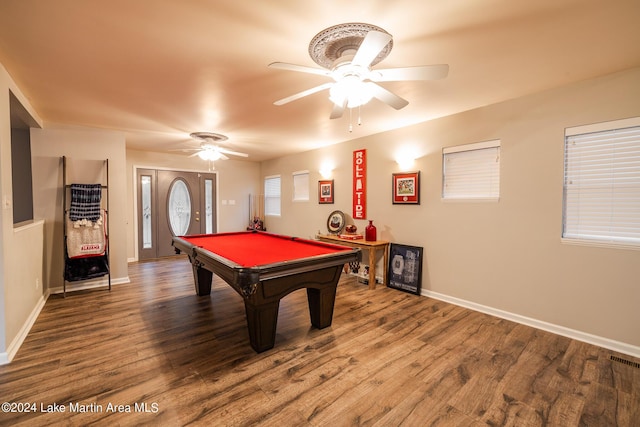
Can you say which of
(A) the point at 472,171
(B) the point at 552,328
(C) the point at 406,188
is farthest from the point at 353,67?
(B) the point at 552,328

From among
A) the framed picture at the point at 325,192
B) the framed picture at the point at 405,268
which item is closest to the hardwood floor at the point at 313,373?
the framed picture at the point at 405,268

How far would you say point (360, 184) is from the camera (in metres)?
4.79

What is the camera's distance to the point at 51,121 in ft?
12.4

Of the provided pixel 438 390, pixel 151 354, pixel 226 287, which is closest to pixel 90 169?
pixel 226 287

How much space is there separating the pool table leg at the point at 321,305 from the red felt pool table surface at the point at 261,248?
396 millimetres

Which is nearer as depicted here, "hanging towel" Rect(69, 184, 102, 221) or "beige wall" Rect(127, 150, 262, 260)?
"hanging towel" Rect(69, 184, 102, 221)

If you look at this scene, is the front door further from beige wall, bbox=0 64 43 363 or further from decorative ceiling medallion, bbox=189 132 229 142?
beige wall, bbox=0 64 43 363

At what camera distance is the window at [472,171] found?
10.6ft

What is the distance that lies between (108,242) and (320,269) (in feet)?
11.8

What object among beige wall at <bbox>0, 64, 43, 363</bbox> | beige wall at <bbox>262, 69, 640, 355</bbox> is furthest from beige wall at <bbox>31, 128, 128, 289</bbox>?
beige wall at <bbox>262, 69, 640, 355</bbox>

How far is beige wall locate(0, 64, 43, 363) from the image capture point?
2.21 m

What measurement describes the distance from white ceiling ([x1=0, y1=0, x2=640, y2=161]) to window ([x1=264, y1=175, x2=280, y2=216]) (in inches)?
146

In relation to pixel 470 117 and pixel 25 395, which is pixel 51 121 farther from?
pixel 470 117

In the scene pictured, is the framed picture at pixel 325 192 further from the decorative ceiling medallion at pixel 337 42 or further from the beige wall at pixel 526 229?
the decorative ceiling medallion at pixel 337 42
